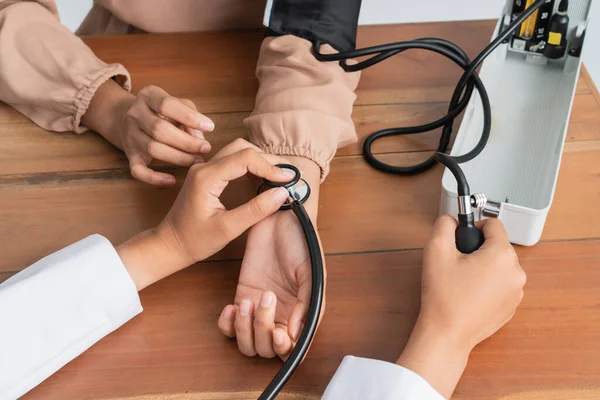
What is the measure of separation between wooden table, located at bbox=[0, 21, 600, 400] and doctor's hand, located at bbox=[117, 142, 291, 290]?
3 cm

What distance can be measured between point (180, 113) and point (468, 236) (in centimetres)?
34

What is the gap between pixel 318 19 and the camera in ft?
2.75

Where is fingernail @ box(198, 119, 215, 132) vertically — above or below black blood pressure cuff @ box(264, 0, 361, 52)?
below

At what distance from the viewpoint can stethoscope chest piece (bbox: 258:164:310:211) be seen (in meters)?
0.63

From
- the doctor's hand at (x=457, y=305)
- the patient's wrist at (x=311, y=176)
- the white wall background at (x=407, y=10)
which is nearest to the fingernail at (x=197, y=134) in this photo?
the patient's wrist at (x=311, y=176)

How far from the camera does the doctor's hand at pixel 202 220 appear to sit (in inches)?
24.2

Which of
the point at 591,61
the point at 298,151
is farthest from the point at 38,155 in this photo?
the point at 591,61

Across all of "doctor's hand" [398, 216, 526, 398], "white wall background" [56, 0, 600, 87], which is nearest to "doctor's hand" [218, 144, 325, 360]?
"doctor's hand" [398, 216, 526, 398]

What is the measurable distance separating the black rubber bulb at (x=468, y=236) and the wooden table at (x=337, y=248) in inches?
2.7

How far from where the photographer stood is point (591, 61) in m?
1.72

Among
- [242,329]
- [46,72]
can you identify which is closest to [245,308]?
[242,329]

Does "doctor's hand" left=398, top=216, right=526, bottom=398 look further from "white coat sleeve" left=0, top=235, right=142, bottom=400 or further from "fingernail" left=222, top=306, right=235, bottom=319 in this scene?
"white coat sleeve" left=0, top=235, right=142, bottom=400

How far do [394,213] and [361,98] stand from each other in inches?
8.6

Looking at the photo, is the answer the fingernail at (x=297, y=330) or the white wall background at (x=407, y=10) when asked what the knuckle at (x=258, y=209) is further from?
the white wall background at (x=407, y=10)
